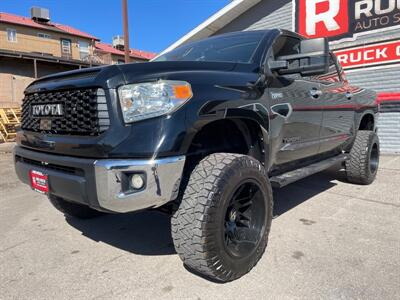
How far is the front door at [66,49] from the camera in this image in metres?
33.3

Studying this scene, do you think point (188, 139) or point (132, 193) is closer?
point (132, 193)

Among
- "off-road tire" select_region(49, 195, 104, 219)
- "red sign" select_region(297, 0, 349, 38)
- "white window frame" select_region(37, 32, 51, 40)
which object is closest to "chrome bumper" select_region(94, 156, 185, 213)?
"off-road tire" select_region(49, 195, 104, 219)

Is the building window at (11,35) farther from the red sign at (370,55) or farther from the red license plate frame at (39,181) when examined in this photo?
the red license plate frame at (39,181)

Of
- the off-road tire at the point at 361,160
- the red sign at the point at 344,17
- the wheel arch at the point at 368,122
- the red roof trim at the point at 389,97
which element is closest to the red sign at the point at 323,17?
the red sign at the point at 344,17

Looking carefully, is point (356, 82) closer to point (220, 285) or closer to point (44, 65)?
point (220, 285)

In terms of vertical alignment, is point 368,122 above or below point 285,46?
below

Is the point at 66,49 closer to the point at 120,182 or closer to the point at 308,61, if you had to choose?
the point at 308,61

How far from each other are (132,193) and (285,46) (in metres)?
2.34

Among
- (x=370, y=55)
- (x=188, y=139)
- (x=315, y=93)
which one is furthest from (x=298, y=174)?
(x=370, y=55)

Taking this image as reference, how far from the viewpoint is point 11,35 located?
1184 inches

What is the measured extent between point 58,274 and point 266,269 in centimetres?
157

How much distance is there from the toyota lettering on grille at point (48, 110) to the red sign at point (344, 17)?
25.2 ft

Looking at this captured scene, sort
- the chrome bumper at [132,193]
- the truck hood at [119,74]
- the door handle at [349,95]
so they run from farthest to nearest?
the door handle at [349,95]
the truck hood at [119,74]
the chrome bumper at [132,193]

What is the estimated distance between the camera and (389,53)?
7.95 metres
